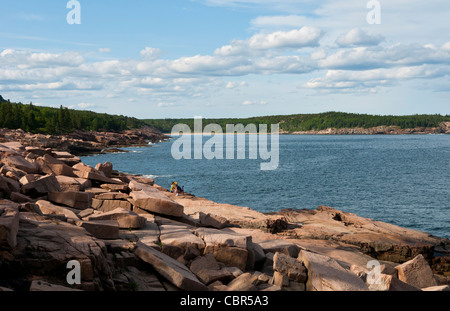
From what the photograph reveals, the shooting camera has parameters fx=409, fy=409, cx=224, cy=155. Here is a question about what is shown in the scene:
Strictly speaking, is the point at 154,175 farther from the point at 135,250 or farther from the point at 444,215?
the point at 135,250

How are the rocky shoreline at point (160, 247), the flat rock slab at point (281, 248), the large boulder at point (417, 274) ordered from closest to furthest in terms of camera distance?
the rocky shoreline at point (160, 247) < the large boulder at point (417, 274) < the flat rock slab at point (281, 248)

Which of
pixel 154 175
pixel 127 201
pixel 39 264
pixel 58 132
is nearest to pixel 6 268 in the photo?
pixel 39 264

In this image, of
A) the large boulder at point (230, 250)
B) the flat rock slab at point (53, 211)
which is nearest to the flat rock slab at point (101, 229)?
the flat rock slab at point (53, 211)

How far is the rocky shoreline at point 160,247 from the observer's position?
33.0 feet

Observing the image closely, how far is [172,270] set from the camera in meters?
11.6

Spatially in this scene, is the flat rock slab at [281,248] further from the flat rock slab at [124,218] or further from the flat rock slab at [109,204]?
the flat rock slab at [109,204]

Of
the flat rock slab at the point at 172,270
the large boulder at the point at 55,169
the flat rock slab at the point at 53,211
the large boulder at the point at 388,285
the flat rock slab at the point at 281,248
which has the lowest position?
the flat rock slab at the point at 281,248

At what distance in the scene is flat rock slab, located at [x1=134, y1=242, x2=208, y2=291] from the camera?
37.3 feet

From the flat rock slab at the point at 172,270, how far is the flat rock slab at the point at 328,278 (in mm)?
3253

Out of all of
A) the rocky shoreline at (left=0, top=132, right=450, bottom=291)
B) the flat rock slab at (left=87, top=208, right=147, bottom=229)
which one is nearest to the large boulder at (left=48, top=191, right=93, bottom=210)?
the rocky shoreline at (left=0, top=132, right=450, bottom=291)

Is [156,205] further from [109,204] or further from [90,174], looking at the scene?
[90,174]

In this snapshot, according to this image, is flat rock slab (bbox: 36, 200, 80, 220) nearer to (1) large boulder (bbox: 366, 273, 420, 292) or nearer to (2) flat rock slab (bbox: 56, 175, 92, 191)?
(2) flat rock slab (bbox: 56, 175, 92, 191)

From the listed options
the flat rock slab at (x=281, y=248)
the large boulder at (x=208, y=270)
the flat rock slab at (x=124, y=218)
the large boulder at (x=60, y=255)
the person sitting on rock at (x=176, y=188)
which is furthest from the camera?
the person sitting on rock at (x=176, y=188)
